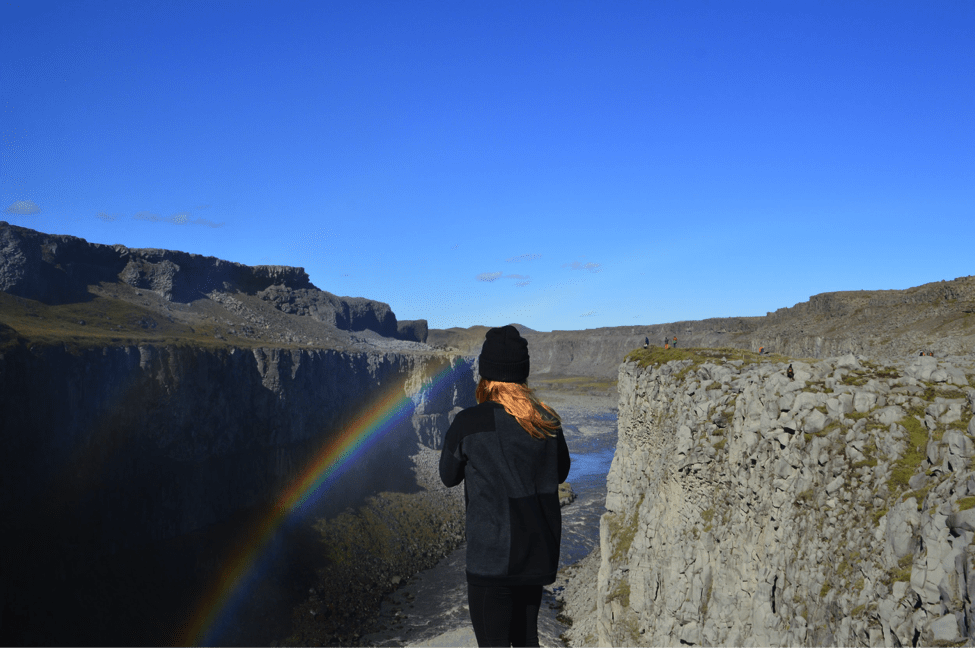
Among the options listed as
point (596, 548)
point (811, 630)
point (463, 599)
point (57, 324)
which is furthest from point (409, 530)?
point (811, 630)

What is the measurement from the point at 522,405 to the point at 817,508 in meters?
11.4

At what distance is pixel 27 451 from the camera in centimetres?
4781

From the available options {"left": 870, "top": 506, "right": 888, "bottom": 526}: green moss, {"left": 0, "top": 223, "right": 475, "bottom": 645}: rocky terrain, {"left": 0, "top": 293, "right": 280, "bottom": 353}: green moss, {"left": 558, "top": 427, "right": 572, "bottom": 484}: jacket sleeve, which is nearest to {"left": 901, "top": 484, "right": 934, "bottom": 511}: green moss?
{"left": 870, "top": 506, "right": 888, "bottom": 526}: green moss

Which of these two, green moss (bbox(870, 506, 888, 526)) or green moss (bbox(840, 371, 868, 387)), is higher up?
green moss (bbox(840, 371, 868, 387))

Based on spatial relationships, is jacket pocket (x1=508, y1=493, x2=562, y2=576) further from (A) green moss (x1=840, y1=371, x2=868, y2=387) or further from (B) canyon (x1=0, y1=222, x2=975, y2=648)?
(A) green moss (x1=840, y1=371, x2=868, y2=387)

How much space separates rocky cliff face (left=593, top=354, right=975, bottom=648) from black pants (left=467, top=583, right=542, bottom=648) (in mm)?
6866

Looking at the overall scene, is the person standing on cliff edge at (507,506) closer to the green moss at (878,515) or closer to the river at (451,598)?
the green moss at (878,515)

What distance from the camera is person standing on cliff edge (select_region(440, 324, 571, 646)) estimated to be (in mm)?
5613

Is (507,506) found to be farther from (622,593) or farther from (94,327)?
(94,327)

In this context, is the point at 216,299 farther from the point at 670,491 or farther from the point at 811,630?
the point at 811,630

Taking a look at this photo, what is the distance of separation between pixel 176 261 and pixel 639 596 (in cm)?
10748

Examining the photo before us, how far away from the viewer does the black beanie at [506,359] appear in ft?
19.9

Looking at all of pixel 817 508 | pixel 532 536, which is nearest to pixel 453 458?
pixel 532 536

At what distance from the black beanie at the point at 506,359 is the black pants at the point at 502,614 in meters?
1.92
